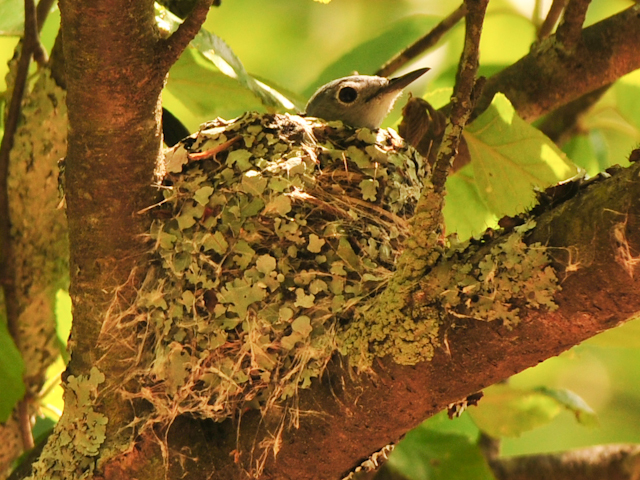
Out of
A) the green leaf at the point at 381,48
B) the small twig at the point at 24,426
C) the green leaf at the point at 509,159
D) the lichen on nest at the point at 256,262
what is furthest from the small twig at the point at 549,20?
the small twig at the point at 24,426

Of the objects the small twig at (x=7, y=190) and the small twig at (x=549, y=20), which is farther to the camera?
the small twig at (x=549, y=20)

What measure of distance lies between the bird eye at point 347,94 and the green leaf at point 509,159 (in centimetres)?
73

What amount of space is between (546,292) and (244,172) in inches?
47.0

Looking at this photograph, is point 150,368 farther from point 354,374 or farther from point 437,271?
point 437,271

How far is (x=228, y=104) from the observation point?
2900 millimetres

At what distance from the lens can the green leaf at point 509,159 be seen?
2.55 meters

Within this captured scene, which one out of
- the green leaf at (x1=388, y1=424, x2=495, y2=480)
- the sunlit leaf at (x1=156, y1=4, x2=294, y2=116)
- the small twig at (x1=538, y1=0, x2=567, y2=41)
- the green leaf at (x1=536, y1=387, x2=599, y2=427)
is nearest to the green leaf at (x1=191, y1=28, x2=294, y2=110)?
the sunlit leaf at (x1=156, y1=4, x2=294, y2=116)

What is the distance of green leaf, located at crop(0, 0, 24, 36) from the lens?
9.75 ft

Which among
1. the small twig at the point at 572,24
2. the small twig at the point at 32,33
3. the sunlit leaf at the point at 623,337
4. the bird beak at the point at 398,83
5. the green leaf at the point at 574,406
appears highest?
the small twig at the point at 32,33

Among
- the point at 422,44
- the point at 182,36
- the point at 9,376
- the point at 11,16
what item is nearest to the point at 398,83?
the point at 422,44

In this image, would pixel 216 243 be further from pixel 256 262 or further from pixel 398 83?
pixel 398 83

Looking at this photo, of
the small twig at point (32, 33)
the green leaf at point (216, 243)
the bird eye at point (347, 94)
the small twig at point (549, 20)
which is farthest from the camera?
the small twig at point (549, 20)

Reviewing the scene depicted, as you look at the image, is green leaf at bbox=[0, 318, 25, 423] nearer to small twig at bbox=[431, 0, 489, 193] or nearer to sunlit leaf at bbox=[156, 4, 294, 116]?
sunlit leaf at bbox=[156, 4, 294, 116]

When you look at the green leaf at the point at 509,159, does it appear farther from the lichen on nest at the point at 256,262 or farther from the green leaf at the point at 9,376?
the green leaf at the point at 9,376
